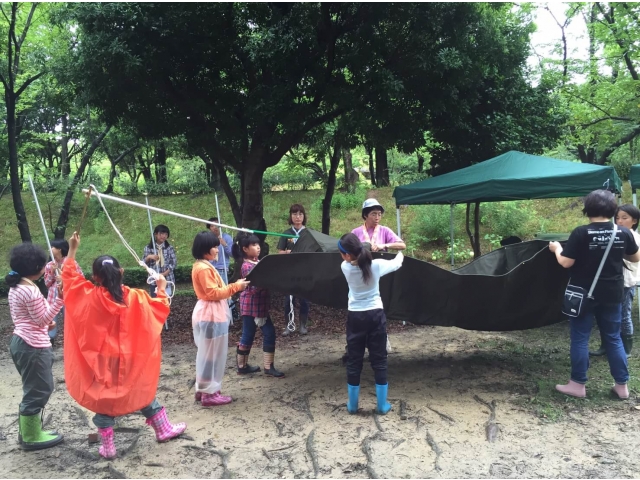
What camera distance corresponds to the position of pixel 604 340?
3.48 metres

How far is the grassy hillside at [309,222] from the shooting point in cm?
1328

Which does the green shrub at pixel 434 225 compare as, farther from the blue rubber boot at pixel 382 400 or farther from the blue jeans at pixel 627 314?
the blue rubber boot at pixel 382 400

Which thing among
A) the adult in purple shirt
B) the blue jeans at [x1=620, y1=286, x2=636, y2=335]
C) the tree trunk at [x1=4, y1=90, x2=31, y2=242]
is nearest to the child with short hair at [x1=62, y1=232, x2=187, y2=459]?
the adult in purple shirt

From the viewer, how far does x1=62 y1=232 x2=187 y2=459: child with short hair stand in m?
2.77

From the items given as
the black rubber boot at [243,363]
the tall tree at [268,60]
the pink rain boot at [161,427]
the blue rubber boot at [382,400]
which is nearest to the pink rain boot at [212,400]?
the pink rain boot at [161,427]

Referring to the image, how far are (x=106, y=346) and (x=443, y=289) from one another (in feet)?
8.26

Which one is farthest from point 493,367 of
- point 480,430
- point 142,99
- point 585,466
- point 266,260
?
point 142,99

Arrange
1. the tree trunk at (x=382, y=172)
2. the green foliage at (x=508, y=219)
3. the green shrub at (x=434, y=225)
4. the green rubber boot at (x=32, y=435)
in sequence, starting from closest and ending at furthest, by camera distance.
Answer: the green rubber boot at (x=32, y=435) < the green foliage at (x=508, y=219) < the green shrub at (x=434, y=225) < the tree trunk at (x=382, y=172)

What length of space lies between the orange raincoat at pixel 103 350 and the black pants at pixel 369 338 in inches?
53.7

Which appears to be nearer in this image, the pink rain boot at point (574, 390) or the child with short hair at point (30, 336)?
the child with short hair at point (30, 336)

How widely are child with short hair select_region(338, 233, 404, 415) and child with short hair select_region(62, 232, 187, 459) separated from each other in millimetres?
1355

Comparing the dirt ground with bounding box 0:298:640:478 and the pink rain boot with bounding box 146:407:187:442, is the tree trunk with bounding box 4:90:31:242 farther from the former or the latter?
the pink rain boot with bounding box 146:407:187:442

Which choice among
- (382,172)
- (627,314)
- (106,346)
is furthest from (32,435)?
(382,172)

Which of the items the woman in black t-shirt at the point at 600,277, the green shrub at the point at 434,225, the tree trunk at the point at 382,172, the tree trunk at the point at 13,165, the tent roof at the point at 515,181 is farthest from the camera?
the tree trunk at the point at 382,172
